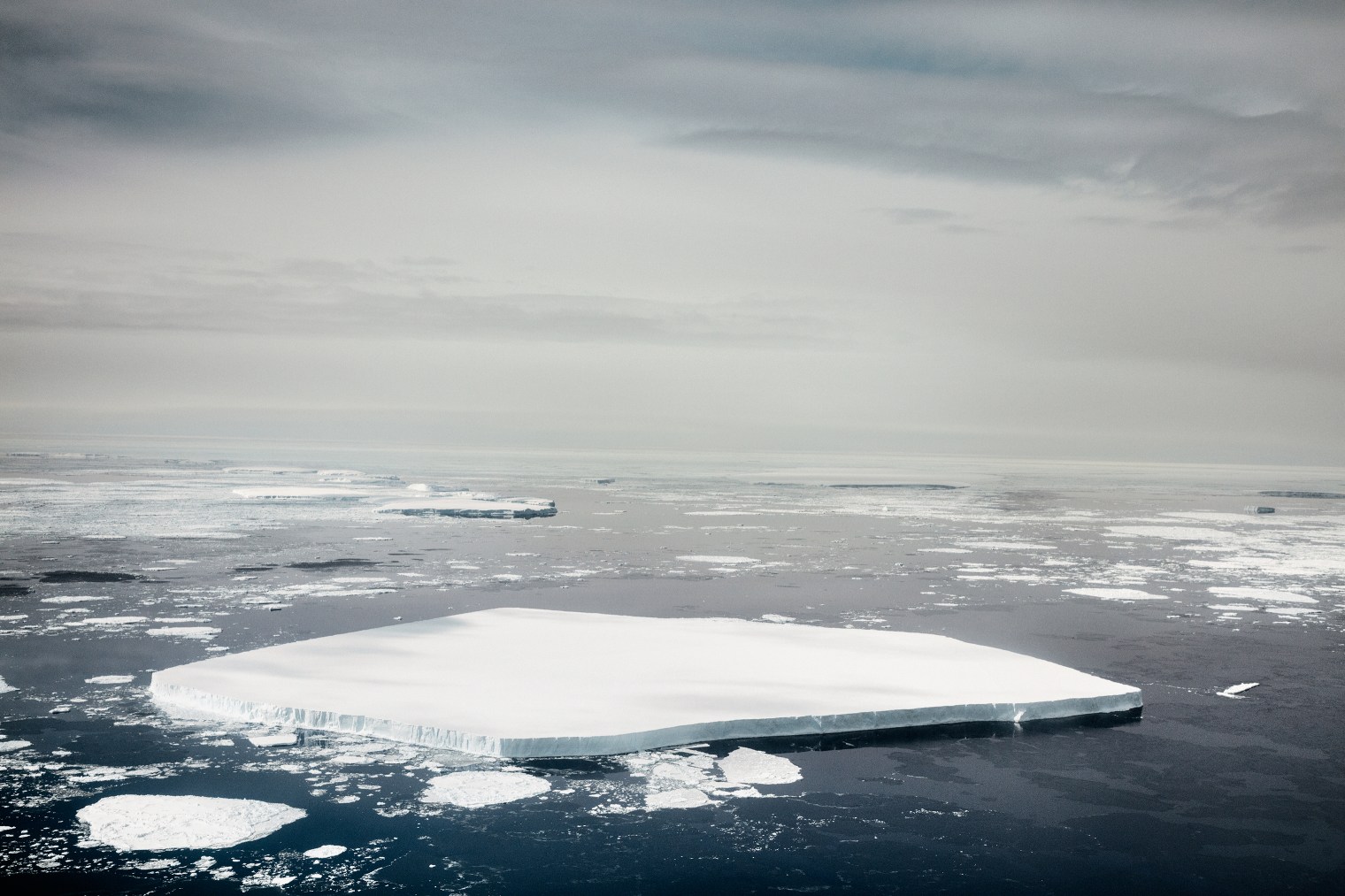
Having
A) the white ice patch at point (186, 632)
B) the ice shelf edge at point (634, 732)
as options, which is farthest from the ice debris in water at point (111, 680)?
the white ice patch at point (186, 632)

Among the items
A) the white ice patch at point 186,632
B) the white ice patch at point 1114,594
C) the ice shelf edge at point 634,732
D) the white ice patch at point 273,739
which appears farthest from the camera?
the white ice patch at point 1114,594

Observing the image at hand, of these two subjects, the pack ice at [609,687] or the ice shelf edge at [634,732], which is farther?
the pack ice at [609,687]

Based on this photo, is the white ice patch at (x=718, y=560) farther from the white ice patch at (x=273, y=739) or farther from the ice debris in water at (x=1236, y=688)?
the white ice patch at (x=273, y=739)

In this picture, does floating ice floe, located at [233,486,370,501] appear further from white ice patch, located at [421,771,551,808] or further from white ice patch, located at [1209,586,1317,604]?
white ice patch, located at [421,771,551,808]

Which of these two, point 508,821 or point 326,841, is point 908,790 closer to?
point 508,821

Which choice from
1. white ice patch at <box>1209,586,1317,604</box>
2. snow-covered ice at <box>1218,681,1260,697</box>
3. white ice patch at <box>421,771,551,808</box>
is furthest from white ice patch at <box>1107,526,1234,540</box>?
white ice patch at <box>421,771,551,808</box>

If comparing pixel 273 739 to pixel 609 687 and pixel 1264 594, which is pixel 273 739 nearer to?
pixel 609 687
